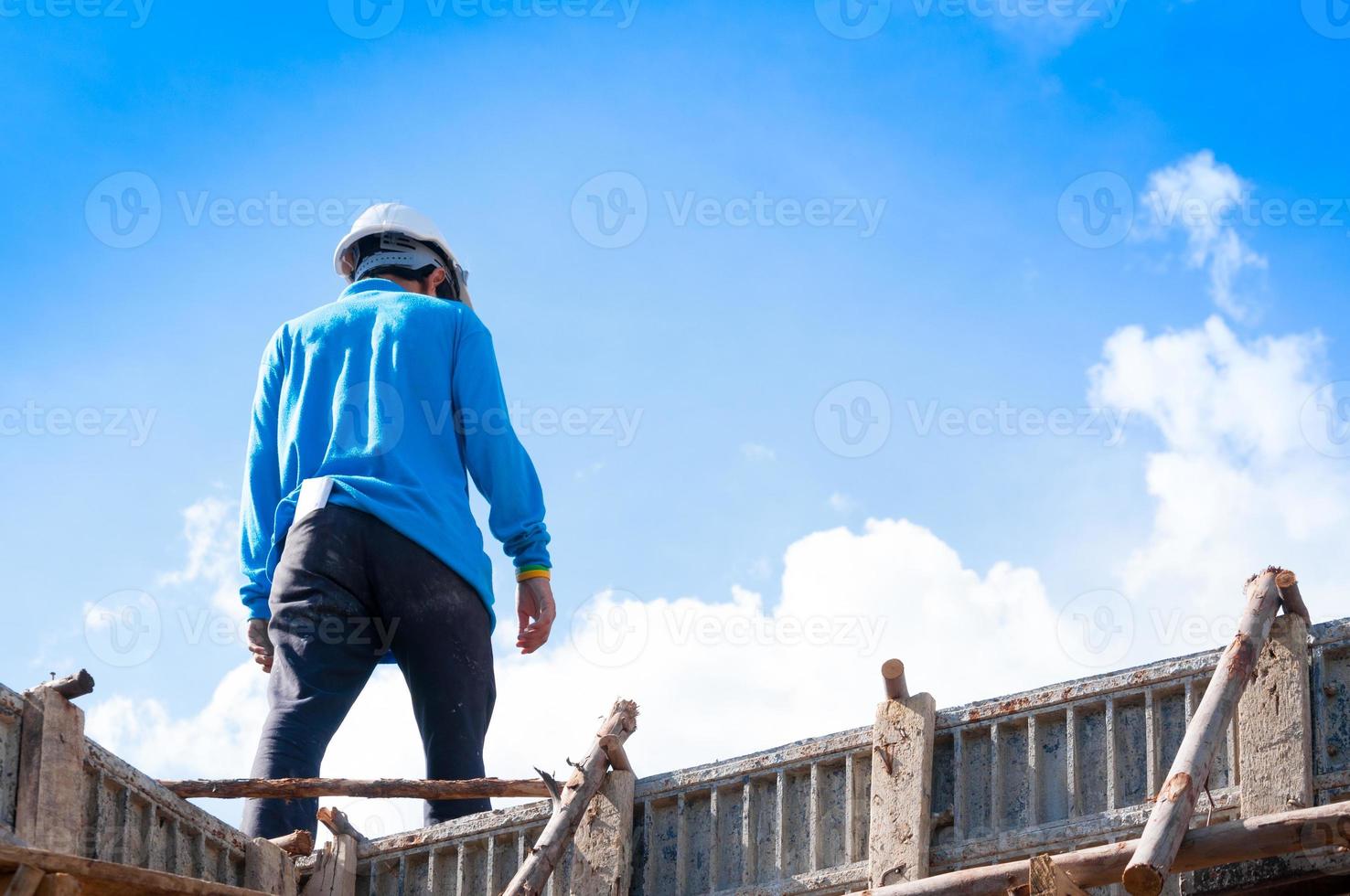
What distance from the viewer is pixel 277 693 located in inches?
340

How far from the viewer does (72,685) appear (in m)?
7.09

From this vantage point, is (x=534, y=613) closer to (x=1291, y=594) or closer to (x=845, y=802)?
(x=845, y=802)

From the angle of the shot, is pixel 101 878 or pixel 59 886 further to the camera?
pixel 101 878

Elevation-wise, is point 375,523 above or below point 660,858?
above

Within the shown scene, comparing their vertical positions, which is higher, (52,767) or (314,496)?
(314,496)

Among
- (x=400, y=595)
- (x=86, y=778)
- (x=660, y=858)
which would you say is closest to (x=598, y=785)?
(x=660, y=858)

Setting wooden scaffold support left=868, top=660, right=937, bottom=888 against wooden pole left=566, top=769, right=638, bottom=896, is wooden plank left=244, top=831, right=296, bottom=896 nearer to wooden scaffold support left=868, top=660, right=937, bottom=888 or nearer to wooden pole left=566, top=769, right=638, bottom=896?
wooden pole left=566, top=769, right=638, bottom=896

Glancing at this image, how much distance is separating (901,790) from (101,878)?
9.68 ft

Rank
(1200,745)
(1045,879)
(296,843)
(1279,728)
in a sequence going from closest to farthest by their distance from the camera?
1. (1045,879)
2. (1200,745)
3. (1279,728)
4. (296,843)

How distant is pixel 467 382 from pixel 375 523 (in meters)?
0.84

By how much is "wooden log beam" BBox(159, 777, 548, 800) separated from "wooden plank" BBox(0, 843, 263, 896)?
1890mm

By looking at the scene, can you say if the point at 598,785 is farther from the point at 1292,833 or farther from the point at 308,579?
the point at 1292,833

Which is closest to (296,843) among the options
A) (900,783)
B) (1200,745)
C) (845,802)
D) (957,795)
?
(845,802)

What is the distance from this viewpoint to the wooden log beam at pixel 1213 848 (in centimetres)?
609
